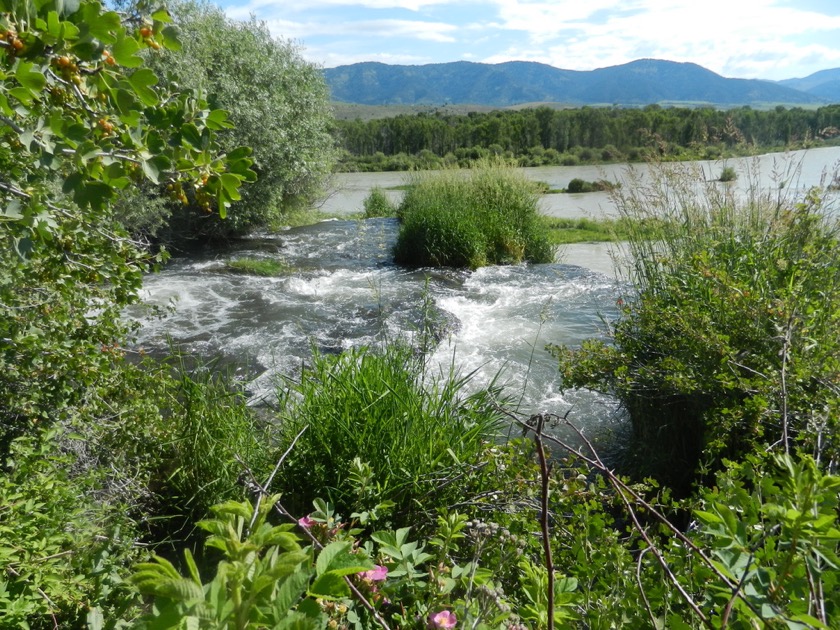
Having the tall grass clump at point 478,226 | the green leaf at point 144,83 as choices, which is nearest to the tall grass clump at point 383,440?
the green leaf at point 144,83

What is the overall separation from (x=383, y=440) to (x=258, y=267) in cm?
752

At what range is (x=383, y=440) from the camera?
2584 mm

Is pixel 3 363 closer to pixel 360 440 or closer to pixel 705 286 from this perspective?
pixel 360 440

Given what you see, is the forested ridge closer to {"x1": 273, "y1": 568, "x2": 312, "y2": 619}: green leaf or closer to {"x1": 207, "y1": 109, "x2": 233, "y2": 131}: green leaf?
{"x1": 207, "y1": 109, "x2": 233, "y2": 131}: green leaf

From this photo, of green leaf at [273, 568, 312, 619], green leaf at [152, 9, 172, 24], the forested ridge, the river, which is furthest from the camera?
the forested ridge

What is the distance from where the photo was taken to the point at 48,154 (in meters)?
1.18

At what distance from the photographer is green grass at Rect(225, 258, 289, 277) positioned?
945cm

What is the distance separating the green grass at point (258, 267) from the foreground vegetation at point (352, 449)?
609 centimetres

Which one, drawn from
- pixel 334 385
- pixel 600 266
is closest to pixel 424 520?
pixel 334 385

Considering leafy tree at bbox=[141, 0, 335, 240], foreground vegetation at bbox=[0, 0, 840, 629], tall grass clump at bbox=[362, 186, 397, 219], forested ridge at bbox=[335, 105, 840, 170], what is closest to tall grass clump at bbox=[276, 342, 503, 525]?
foreground vegetation at bbox=[0, 0, 840, 629]

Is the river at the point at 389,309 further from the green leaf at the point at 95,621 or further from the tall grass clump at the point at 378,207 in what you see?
the tall grass clump at the point at 378,207

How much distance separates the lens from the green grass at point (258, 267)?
9.45 meters

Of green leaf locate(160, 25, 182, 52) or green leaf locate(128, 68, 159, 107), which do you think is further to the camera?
green leaf locate(160, 25, 182, 52)

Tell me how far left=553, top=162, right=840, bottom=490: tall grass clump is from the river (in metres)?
0.48
